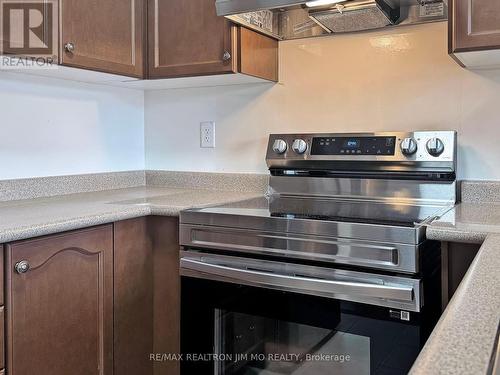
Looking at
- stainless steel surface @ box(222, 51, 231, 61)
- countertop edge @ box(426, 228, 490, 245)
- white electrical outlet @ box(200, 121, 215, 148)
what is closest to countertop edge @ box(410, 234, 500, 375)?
countertop edge @ box(426, 228, 490, 245)

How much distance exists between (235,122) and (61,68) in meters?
0.74

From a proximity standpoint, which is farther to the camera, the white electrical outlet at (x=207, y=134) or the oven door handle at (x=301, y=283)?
the white electrical outlet at (x=207, y=134)

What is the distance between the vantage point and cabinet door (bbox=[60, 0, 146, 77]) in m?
1.69

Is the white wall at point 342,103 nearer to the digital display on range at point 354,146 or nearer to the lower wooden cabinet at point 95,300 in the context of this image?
the digital display on range at point 354,146

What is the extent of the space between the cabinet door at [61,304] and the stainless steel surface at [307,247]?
0.94ft

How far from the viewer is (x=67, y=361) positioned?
1.50 metres

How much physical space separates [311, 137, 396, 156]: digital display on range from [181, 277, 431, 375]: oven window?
2.12 feet

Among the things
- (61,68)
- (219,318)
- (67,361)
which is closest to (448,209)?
(219,318)

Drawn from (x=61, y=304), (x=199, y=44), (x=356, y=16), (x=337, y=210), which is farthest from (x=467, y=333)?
(x=199, y=44)

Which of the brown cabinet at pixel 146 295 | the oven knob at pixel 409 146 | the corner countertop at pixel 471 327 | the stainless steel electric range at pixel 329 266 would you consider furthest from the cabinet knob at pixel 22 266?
the oven knob at pixel 409 146

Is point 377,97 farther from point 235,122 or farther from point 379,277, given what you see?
point 379,277

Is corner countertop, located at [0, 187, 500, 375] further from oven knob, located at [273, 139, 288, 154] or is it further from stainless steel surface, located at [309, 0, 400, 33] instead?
stainless steel surface, located at [309, 0, 400, 33]

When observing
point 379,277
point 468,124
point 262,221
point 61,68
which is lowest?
point 379,277

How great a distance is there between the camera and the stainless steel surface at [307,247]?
1282mm
